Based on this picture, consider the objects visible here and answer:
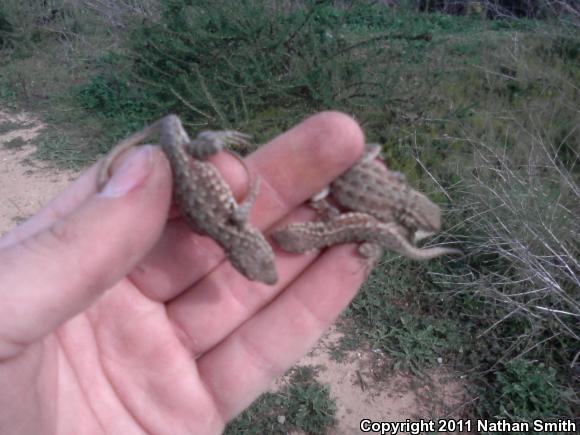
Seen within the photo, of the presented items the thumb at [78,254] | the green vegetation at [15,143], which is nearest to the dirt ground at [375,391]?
the thumb at [78,254]

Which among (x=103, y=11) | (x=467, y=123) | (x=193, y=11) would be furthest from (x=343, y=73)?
(x=103, y=11)

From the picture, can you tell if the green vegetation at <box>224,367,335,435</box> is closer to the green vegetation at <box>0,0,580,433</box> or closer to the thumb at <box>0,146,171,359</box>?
the green vegetation at <box>0,0,580,433</box>

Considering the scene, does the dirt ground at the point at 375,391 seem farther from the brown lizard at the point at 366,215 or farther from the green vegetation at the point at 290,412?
the brown lizard at the point at 366,215

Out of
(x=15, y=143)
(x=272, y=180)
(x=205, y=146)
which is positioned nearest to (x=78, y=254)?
(x=205, y=146)

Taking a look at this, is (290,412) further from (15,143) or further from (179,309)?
(15,143)

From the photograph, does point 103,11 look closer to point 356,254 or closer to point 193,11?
point 193,11
